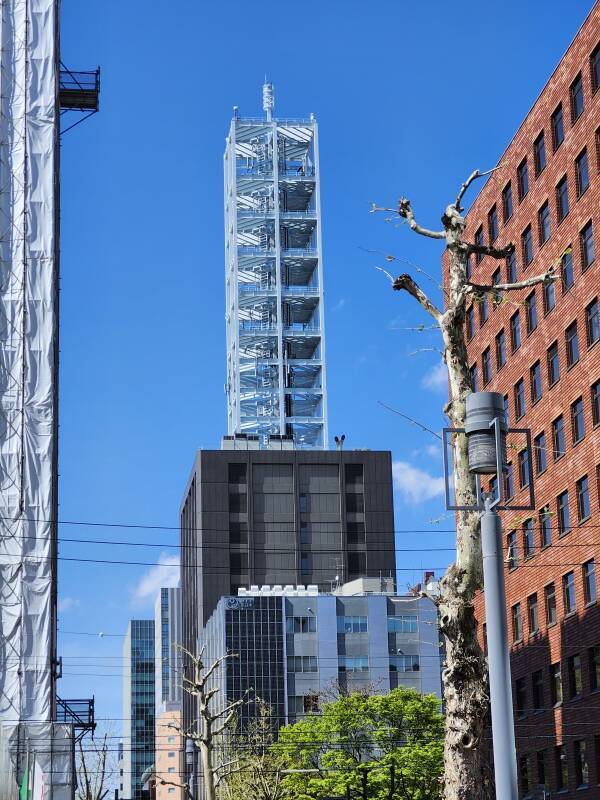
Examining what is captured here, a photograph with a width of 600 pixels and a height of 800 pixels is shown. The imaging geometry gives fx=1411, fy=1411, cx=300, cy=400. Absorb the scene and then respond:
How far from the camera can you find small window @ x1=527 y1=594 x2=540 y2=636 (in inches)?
2781

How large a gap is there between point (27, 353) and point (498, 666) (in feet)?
207

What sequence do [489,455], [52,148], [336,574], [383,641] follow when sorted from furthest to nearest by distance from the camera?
[336,574]
[383,641]
[52,148]
[489,455]

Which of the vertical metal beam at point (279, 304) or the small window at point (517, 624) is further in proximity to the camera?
the vertical metal beam at point (279, 304)

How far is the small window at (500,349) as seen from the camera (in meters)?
77.4

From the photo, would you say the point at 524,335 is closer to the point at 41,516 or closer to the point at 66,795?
the point at 41,516

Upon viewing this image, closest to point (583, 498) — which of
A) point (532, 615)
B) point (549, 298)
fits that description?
point (532, 615)

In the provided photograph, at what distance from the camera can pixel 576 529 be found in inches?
2532

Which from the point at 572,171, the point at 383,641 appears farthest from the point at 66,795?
the point at 383,641

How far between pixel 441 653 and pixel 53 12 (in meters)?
73.3

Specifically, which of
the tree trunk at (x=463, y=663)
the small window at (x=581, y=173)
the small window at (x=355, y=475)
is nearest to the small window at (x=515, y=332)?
the small window at (x=581, y=173)

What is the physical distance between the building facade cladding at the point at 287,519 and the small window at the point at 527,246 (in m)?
101

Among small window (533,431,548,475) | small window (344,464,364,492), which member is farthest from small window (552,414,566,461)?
small window (344,464,364,492)

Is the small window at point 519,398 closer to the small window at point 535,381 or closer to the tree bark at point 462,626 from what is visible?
the small window at point 535,381

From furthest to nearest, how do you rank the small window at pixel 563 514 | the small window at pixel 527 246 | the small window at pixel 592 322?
1. the small window at pixel 527 246
2. the small window at pixel 563 514
3. the small window at pixel 592 322
